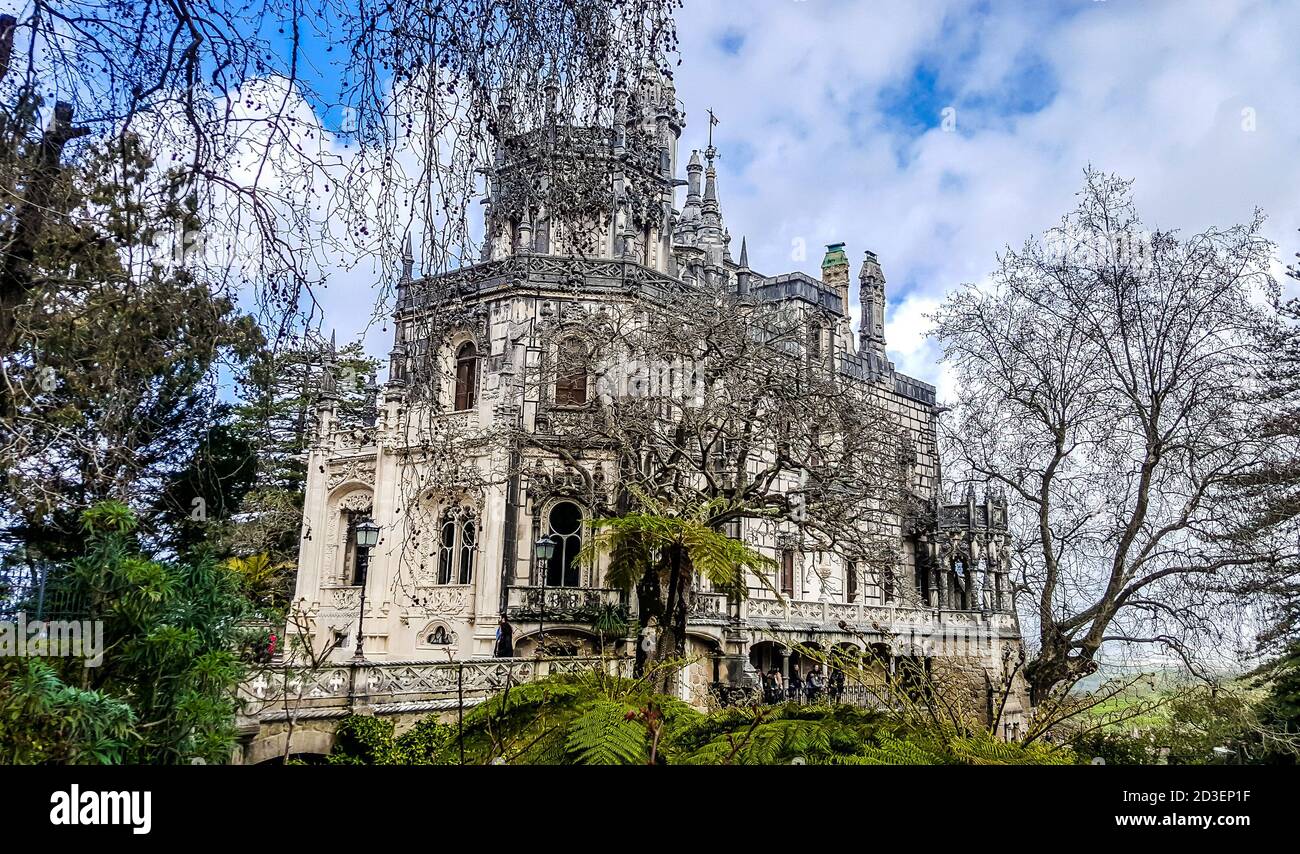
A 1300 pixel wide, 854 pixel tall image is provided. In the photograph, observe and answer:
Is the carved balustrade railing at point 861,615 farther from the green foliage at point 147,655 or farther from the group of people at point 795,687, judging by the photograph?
the green foliage at point 147,655

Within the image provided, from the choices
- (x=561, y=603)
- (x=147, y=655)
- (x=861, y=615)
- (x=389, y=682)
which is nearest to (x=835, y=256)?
(x=861, y=615)

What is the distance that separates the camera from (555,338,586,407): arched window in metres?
21.1

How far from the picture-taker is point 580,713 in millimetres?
3820

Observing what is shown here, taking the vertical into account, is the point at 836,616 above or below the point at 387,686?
above

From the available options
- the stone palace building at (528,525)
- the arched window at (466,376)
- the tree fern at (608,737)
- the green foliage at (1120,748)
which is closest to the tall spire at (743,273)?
the stone palace building at (528,525)

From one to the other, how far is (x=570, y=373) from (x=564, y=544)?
5.38m

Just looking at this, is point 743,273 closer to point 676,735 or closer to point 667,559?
point 667,559

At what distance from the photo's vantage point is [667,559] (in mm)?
15148

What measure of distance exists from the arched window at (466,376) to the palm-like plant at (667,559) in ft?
33.7

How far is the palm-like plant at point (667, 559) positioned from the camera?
44.2 feet

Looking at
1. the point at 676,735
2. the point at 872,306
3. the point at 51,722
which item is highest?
the point at 872,306
